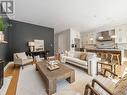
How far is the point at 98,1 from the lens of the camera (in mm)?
3432

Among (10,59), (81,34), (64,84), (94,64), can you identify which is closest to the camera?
(64,84)

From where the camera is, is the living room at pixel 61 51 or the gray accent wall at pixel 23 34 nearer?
the living room at pixel 61 51

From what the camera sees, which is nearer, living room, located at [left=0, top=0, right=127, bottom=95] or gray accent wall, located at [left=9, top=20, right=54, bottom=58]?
living room, located at [left=0, top=0, right=127, bottom=95]

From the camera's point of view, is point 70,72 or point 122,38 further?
point 122,38

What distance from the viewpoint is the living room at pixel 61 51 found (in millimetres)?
2324

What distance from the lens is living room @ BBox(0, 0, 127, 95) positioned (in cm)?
232

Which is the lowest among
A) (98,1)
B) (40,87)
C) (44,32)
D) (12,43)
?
(40,87)

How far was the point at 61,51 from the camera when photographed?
6.74 m

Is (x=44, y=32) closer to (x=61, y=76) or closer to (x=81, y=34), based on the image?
(x=81, y=34)

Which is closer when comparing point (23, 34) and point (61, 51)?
point (23, 34)

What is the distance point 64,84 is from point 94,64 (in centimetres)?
140

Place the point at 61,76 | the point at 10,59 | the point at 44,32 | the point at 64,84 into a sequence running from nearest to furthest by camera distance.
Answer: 1. the point at 61,76
2. the point at 64,84
3. the point at 10,59
4. the point at 44,32

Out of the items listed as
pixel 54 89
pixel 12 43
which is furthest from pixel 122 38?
pixel 12 43

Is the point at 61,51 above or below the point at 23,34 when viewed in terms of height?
below
